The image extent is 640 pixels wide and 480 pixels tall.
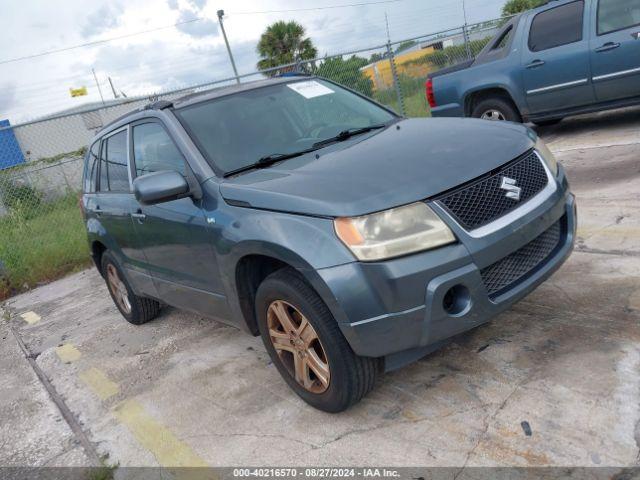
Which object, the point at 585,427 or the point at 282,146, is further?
the point at 282,146

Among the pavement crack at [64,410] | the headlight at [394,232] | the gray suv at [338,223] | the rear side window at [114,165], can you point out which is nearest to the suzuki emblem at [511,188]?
the gray suv at [338,223]

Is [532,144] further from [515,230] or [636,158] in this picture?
[636,158]

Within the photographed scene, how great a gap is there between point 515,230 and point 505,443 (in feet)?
3.16

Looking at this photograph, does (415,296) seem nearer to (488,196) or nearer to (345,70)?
(488,196)

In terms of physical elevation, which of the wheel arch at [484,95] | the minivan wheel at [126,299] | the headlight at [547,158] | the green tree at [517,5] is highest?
the green tree at [517,5]

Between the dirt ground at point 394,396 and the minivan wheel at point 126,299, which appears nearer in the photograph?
the dirt ground at point 394,396

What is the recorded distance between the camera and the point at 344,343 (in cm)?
266

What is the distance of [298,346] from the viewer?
116 inches

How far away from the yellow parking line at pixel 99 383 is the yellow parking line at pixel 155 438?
276 millimetres

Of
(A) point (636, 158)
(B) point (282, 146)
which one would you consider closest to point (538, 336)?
(B) point (282, 146)

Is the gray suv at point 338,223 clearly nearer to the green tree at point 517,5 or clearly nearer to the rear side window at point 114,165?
the rear side window at point 114,165

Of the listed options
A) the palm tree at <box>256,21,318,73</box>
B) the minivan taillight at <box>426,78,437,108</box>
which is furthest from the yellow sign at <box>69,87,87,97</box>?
the minivan taillight at <box>426,78,437,108</box>

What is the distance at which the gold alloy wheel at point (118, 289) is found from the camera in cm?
514

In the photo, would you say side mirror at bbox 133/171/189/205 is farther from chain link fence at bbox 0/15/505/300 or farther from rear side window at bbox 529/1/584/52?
rear side window at bbox 529/1/584/52
